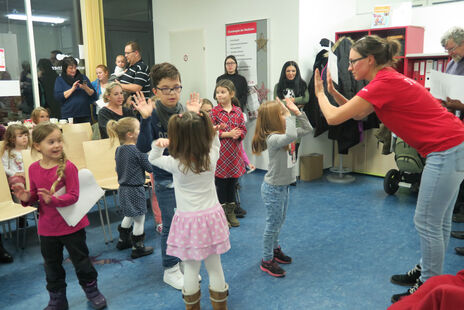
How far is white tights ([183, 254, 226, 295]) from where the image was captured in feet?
6.82

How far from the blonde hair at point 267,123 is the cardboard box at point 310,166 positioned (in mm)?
2723

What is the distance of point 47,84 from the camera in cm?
561

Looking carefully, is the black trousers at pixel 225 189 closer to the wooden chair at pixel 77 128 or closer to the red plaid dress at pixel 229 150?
the red plaid dress at pixel 229 150

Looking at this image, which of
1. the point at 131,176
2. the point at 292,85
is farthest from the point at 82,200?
the point at 292,85

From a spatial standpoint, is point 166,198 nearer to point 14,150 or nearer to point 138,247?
point 138,247

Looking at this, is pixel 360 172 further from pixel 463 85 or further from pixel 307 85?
pixel 463 85

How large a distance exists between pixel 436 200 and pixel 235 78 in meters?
3.81

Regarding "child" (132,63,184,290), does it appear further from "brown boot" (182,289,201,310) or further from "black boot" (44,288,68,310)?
Result: "black boot" (44,288,68,310)

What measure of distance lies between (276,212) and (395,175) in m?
2.45

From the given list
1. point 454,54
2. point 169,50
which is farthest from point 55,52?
point 454,54

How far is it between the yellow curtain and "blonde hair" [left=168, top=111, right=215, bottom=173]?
4560mm

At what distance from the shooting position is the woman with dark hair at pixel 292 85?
5.07 m

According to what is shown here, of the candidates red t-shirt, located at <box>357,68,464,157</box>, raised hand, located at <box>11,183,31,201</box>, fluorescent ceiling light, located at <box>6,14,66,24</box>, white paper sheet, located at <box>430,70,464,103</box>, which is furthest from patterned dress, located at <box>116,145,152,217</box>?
fluorescent ceiling light, located at <box>6,14,66,24</box>

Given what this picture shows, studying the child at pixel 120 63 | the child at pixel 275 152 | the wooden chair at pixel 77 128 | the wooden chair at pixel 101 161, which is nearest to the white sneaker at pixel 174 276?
the child at pixel 275 152
